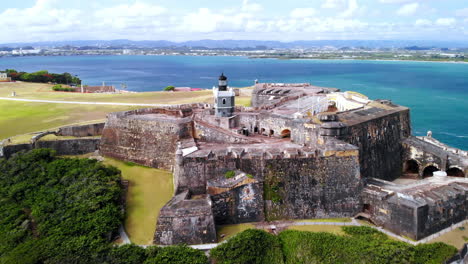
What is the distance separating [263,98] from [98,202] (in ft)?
76.2

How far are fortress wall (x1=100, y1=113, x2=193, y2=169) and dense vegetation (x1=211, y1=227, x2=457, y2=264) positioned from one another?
964 cm

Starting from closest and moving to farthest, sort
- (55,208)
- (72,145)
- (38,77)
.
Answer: (55,208)
(72,145)
(38,77)

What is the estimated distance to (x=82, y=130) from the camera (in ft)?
92.0

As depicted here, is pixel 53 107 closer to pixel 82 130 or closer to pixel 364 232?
pixel 82 130

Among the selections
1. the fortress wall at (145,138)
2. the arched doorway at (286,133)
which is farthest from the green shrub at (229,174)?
the arched doorway at (286,133)

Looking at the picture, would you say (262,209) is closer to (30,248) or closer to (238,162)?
(238,162)

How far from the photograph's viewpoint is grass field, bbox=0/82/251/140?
106ft

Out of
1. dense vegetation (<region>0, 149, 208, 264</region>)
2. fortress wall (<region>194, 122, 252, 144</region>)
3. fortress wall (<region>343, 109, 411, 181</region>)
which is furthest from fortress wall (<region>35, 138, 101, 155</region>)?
fortress wall (<region>343, 109, 411, 181</region>)

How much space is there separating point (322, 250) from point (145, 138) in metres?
13.9

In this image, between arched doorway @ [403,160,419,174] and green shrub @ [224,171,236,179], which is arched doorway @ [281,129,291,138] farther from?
arched doorway @ [403,160,419,174]

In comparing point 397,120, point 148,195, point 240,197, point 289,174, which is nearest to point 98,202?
point 148,195

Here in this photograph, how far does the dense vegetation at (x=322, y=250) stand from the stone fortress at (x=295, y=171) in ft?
4.33

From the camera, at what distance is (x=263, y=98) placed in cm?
3769

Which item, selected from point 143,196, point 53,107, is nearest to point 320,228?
point 143,196
